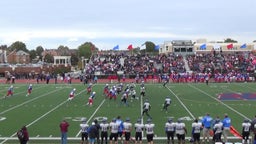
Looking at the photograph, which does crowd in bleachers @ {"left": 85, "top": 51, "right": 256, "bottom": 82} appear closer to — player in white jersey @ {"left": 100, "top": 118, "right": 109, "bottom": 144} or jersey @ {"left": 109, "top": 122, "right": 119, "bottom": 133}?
player in white jersey @ {"left": 100, "top": 118, "right": 109, "bottom": 144}

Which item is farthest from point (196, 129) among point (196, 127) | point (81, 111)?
point (81, 111)

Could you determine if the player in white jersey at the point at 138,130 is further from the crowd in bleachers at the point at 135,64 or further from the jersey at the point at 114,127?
the crowd in bleachers at the point at 135,64

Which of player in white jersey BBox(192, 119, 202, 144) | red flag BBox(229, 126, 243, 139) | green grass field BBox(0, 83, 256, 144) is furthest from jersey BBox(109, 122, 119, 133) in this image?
red flag BBox(229, 126, 243, 139)

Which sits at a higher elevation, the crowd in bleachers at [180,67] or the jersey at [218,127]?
the crowd in bleachers at [180,67]

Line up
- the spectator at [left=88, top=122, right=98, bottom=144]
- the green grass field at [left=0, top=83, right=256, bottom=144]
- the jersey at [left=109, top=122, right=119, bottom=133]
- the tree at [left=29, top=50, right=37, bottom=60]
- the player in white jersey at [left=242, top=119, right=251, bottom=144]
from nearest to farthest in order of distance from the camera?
the spectator at [left=88, top=122, right=98, bottom=144]
the player in white jersey at [left=242, top=119, right=251, bottom=144]
the jersey at [left=109, top=122, right=119, bottom=133]
the green grass field at [left=0, top=83, right=256, bottom=144]
the tree at [left=29, top=50, right=37, bottom=60]

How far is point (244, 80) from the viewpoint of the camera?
148ft

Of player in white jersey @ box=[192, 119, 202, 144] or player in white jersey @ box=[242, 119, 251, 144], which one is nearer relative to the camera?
player in white jersey @ box=[192, 119, 202, 144]

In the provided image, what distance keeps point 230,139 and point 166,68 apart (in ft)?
123

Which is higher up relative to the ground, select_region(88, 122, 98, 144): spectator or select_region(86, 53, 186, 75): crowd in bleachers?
select_region(86, 53, 186, 75): crowd in bleachers

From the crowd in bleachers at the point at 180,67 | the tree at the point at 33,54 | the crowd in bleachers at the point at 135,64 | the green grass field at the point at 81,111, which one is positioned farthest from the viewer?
the tree at the point at 33,54

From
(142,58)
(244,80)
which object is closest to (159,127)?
(244,80)

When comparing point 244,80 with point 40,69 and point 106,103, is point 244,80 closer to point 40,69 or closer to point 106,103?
point 106,103

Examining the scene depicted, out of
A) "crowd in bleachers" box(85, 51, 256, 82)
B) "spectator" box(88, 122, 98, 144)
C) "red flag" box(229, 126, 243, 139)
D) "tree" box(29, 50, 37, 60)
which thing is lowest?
"red flag" box(229, 126, 243, 139)

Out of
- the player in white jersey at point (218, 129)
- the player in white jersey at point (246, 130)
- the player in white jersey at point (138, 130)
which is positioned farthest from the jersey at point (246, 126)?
the player in white jersey at point (138, 130)
